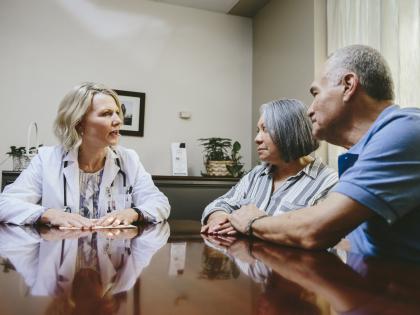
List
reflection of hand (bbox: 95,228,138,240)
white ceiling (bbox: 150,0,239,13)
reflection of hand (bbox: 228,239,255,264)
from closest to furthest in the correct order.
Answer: reflection of hand (bbox: 228,239,255,264) < reflection of hand (bbox: 95,228,138,240) < white ceiling (bbox: 150,0,239,13)

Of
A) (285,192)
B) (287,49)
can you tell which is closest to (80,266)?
(285,192)

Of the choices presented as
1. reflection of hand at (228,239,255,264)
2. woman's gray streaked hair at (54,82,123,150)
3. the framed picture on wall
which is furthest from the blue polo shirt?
the framed picture on wall

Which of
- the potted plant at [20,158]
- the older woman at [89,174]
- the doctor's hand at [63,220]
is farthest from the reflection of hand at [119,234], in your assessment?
the potted plant at [20,158]

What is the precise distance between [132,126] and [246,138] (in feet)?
4.43

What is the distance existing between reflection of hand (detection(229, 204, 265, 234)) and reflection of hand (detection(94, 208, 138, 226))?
0.51 metres

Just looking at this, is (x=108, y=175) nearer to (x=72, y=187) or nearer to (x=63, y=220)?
(x=72, y=187)

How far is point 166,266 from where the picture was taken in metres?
0.68

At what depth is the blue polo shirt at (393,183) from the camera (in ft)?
2.86

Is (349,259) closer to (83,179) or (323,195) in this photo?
(323,195)

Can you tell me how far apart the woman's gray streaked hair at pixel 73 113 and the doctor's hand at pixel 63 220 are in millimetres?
504

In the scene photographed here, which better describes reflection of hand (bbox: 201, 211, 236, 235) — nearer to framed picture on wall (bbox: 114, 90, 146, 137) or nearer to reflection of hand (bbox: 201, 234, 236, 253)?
reflection of hand (bbox: 201, 234, 236, 253)

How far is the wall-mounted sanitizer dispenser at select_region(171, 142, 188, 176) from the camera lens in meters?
3.78

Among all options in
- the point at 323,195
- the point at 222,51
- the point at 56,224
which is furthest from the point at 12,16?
the point at 323,195

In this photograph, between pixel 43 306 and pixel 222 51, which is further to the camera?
pixel 222 51
